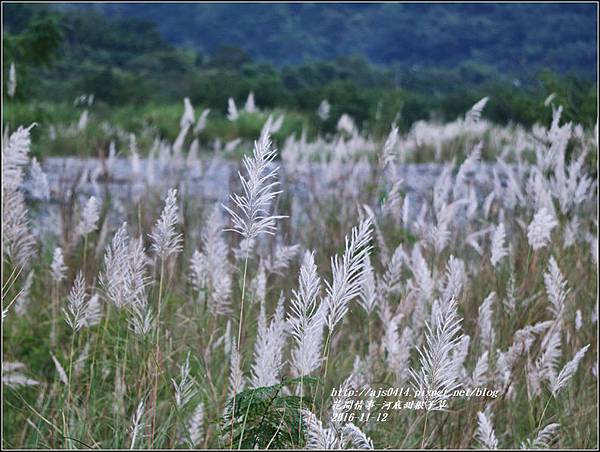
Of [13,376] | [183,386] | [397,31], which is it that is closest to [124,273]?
[183,386]

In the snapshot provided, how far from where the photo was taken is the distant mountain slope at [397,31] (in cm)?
2533

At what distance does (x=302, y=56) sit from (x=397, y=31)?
450 centimetres

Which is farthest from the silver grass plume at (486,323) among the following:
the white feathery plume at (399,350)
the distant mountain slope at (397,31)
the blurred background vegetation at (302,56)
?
the distant mountain slope at (397,31)

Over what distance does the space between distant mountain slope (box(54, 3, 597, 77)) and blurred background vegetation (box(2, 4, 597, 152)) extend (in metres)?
0.04

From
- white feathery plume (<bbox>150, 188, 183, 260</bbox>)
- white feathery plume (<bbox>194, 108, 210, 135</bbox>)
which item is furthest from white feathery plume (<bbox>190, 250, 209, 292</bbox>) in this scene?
white feathery plume (<bbox>194, 108, 210, 135</bbox>)

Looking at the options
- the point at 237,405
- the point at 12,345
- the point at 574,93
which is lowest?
the point at 12,345

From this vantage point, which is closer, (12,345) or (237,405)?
(237,405)

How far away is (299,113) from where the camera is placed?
65.5ft

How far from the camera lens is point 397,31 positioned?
30.8 metres

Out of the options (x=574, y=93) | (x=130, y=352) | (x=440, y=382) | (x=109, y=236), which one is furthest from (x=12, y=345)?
(x=574, y=93)

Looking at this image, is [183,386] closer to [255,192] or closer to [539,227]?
Result: [255,192]

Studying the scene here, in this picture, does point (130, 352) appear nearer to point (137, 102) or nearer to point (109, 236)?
point (109, 236)

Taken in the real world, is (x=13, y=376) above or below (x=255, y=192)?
below

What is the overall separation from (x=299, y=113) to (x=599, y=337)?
17.6m
